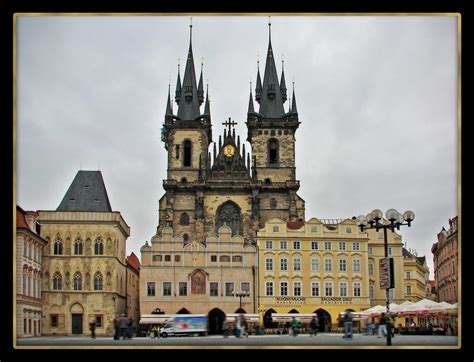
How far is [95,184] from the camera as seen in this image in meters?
55.5

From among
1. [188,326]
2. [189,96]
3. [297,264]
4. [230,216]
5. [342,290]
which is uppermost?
[189,96]

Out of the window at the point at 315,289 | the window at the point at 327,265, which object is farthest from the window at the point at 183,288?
the window at the point at 327,265

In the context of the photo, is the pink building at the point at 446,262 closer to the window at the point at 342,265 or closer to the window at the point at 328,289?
the window at the point at 342,265

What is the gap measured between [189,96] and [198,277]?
26872 mm

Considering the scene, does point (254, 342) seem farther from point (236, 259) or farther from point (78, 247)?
point (236, 259)

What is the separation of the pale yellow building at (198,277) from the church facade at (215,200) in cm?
7

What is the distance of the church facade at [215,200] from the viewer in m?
55.1

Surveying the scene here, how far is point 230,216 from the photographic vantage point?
228 feet

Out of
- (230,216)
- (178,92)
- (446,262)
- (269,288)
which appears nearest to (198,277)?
(269,288)

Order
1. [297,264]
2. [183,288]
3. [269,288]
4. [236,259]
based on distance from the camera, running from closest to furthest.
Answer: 1. [183,288]
2. [269,288]
3. [236,259]
4. [297,264]

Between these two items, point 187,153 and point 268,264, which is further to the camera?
point 187,153
